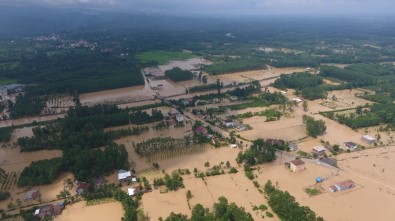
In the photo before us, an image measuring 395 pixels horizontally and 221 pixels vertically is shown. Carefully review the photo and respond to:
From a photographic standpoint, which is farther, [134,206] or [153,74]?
[153,74]

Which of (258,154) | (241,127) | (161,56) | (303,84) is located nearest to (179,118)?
(241,127)

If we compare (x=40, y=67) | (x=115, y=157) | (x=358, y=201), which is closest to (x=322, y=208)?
(x=358, y=201)

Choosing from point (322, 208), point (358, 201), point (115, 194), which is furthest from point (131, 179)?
point (358, 201)

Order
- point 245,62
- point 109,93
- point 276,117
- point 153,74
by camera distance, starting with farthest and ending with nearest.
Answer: point 245,62, point 153,74, point 109,93, point 276,117

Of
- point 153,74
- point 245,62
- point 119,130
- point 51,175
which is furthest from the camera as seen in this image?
point 245,62

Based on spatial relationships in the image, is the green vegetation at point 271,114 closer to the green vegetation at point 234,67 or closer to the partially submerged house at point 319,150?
the partially submerged house at point 319,150

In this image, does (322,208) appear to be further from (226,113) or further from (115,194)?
(226,113)

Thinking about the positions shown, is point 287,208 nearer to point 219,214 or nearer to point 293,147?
point 219,214
